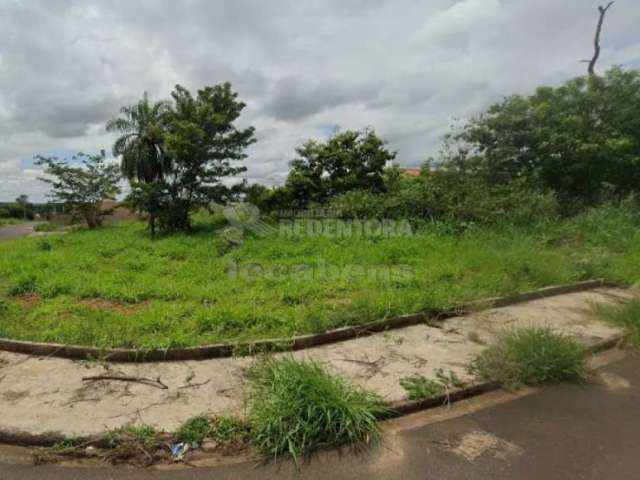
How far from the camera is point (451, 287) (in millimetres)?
5074

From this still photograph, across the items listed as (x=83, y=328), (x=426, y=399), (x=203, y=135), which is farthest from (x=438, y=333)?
(x=203, y=135)

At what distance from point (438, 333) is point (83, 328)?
3627 mm

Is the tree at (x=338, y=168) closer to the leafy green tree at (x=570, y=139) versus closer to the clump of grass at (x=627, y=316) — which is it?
the leafy green tree at (x=570, y=139)

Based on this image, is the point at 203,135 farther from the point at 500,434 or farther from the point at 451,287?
the point at 500,434

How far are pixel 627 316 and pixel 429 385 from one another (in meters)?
2.75

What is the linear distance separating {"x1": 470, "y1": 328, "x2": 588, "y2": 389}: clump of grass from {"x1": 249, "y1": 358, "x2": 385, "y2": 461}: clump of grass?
1.10 m

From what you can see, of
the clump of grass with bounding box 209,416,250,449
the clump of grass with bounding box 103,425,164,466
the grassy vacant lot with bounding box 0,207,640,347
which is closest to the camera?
the clump of grass with bounding box 103,425,164,466

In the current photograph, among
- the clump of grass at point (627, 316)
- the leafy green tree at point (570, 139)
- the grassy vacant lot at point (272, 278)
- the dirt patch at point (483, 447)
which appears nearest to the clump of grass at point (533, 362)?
the dirt patch at point (483, 447)

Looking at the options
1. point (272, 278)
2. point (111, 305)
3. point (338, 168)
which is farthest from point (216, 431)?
point (338, 168)

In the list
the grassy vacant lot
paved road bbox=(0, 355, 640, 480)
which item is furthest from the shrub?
paved road bbox=(0, 355, 640, 480)

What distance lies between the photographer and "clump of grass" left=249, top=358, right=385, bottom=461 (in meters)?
2.25

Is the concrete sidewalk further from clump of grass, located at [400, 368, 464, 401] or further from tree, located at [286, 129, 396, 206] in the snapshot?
tree, located at [286, 129, 396, 206]

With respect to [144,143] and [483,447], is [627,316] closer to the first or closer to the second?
[483,447]

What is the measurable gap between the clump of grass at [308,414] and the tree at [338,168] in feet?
29.1
